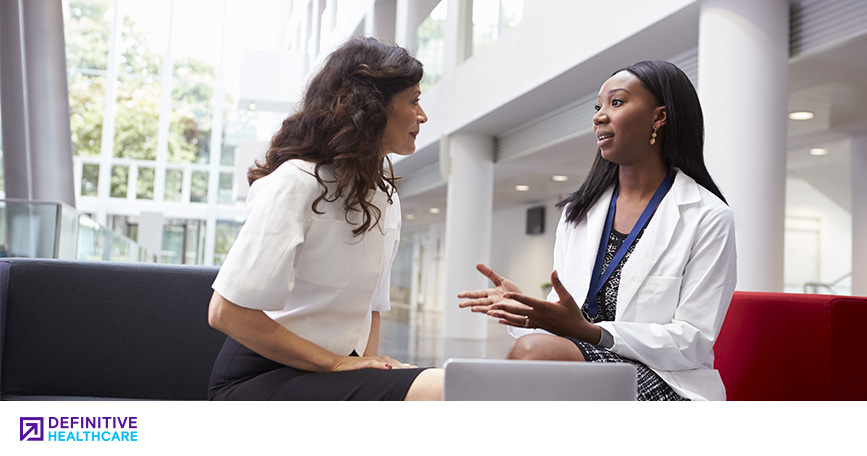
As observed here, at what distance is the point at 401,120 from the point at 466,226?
31.0 feet

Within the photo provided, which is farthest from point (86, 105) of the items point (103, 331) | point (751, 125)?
point (103, 331)

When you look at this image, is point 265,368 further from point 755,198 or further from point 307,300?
point 755,198

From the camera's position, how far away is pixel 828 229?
14.9m

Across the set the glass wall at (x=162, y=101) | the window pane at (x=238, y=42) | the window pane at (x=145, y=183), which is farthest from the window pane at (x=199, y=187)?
the window pane at (x=145, y=183)

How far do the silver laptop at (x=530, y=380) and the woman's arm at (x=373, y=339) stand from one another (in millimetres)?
641

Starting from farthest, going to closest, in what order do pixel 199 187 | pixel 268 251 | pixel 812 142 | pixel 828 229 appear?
pixel 199 187 → pixel 828 229 → pixel 812 142 → pixel 268 251

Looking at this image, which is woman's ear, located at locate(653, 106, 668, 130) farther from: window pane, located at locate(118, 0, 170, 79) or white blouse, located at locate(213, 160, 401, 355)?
window pane, located at locate(118, 0, 170, 79)

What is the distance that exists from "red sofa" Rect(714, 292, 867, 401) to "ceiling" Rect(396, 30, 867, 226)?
3.39m

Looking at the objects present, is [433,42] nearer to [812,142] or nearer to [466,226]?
[466,226]

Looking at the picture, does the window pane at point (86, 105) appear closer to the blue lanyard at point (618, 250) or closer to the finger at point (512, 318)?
the blue lanyard at point (618, 250)

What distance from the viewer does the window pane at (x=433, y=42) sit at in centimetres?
1174

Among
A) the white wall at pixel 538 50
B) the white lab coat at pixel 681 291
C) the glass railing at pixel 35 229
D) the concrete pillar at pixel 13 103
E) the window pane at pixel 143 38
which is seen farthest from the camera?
the window pane at pixel 143 38

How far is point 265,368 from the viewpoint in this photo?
1.40 m
